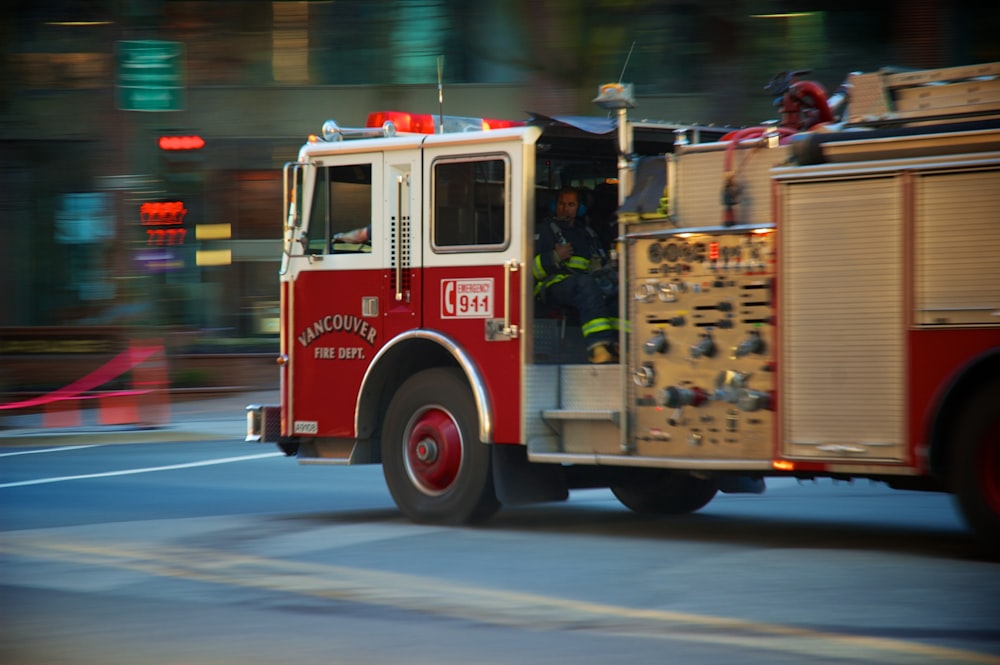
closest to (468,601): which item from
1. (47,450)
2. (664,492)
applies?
(664,492)

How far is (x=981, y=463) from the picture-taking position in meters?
8.53

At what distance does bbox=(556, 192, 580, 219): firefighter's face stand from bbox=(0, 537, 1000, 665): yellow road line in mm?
3037

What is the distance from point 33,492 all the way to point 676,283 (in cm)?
674

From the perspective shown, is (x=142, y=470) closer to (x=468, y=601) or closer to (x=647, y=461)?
(x=647, y=461)

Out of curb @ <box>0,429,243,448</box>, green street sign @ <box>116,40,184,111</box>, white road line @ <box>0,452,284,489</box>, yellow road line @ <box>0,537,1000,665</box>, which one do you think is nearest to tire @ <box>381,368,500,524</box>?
yellow road line @ <box>0,537,1000,665</box>

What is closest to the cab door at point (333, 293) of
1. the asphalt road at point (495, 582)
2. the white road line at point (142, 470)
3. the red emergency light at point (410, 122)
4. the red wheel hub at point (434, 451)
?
the red emergency light at point (410, 122)

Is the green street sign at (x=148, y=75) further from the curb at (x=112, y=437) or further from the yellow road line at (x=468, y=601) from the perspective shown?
the yellow road line at (x=468, y=601)

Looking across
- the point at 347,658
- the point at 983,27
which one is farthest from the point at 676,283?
the point at 983,27

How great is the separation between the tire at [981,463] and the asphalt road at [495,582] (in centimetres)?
27

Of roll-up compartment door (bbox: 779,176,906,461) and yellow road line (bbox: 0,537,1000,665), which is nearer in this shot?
yellow road line (bbox: 0,537,1000,665)

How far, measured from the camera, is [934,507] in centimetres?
1205

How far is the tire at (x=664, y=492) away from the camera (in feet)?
37.8

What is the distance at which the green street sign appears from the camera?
19984mm

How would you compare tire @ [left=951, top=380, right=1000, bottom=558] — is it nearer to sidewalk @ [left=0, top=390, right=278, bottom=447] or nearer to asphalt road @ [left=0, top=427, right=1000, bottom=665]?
asphalt road @ [left=0, top=427, right=1000, bottom=665]
